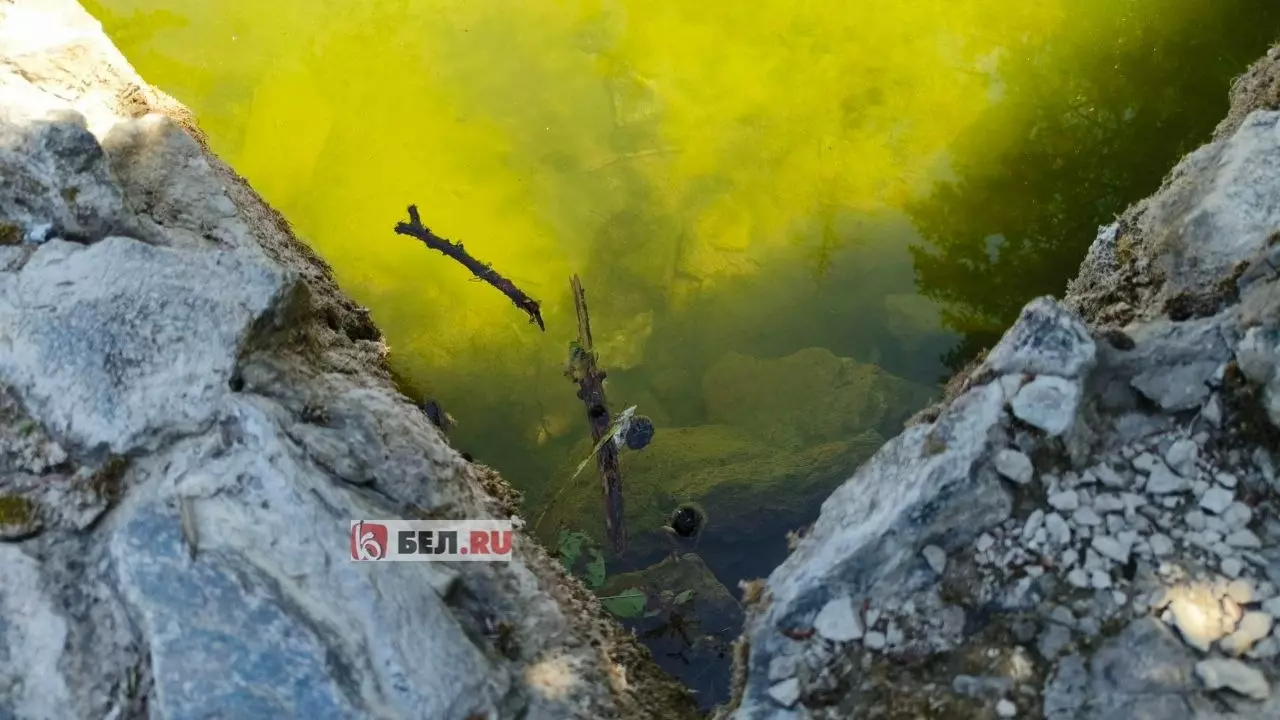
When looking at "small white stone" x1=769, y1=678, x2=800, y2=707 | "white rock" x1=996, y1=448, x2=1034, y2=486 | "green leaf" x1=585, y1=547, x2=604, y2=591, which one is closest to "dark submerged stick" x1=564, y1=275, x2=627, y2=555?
"green leaf" x1=585, y1=547, x2=604, y2=591

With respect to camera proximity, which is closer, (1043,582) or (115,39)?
(1043,582)

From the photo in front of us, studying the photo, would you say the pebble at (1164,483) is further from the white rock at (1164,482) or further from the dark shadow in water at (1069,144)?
the dark shadow in water at (1069,144)

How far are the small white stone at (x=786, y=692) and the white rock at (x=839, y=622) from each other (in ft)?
0.42

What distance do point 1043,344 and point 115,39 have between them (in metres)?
5.30

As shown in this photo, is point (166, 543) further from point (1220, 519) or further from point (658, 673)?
point (1220, 519)

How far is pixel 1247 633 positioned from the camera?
1.77 m

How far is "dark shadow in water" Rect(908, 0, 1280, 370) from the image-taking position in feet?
13.3

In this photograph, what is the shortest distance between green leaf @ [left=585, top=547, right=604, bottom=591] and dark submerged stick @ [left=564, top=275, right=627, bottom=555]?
71mm

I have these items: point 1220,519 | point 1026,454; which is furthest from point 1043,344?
point 1220,519

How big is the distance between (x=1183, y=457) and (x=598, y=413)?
2.06m

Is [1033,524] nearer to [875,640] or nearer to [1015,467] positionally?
[1015,467]

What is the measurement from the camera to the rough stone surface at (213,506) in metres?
2.00

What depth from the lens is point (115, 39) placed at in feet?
16.8

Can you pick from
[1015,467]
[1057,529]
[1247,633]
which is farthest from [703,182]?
[1247,633]
